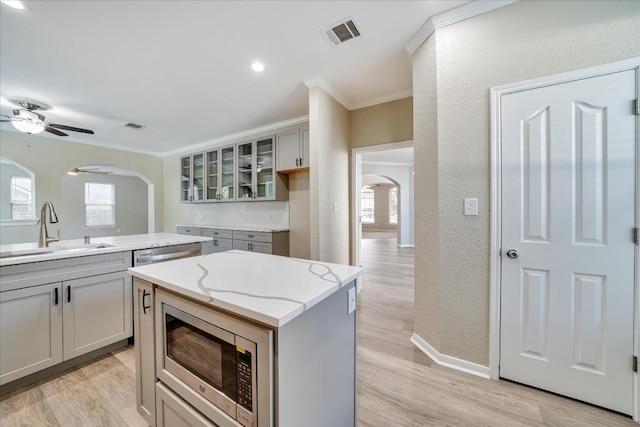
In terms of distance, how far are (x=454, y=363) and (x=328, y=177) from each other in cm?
211

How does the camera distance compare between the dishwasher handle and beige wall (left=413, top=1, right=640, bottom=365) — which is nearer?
beige wall (left=413, top=1, right=640, bottom=365)

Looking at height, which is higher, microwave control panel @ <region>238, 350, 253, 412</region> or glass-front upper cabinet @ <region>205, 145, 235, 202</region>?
glass-front upper cabinet @ <region>205, 145, 235, 202</region>

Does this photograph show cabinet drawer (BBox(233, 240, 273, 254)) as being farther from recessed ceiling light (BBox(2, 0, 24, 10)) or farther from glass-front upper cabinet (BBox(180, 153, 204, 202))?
recessed ceiling light (BBox(2, 0, 24, 10))

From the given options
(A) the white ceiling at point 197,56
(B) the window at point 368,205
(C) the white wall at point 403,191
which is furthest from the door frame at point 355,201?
(B) the window at point 368,205

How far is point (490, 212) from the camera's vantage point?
177cm

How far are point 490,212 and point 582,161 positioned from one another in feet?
1.88

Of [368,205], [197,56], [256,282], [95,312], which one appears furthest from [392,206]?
[256,282]

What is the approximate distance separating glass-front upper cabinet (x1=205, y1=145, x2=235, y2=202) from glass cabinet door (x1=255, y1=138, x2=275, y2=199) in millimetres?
631

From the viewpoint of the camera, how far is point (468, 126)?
6.02 ft

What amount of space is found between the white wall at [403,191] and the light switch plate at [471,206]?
6150mm

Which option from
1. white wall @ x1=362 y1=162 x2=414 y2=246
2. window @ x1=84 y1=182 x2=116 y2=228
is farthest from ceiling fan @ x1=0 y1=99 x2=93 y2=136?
white wall @ x1=362 y1=162 x2=414 y2=246

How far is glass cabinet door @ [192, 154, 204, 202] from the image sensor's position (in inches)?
201

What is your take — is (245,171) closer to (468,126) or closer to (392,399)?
(468,126)

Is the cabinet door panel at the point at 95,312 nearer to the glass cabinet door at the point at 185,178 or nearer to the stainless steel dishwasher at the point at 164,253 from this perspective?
the stainless steel dishwasher at the point at 164,253
